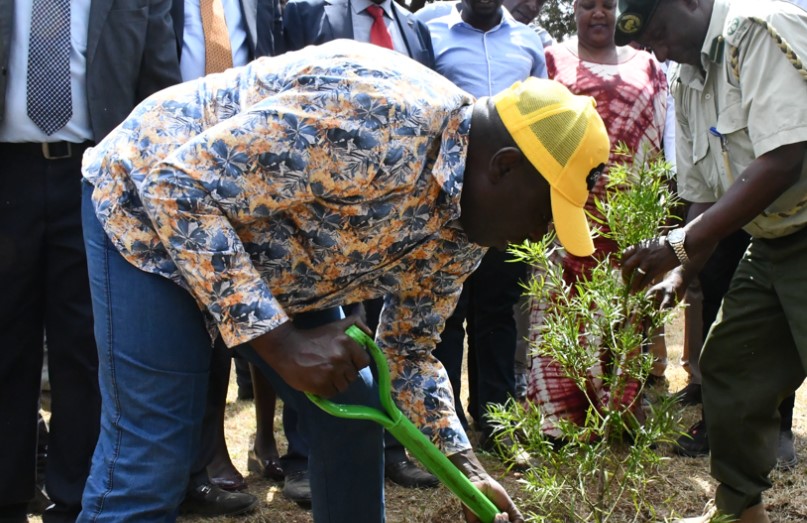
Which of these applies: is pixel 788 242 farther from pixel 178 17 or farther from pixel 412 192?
pixel 178 17

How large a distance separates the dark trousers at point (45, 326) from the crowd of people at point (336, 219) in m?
0.01

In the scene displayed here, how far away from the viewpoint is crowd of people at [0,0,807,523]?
2.41 m

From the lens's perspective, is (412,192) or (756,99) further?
(756,99)

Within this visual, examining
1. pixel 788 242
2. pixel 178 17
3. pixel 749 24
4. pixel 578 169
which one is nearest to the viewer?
pixel 578 169

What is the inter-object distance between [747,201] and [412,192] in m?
1.38

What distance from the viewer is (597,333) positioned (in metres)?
3.17

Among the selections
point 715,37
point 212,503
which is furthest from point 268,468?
point 715,37

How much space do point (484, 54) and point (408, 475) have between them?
7.12 feet

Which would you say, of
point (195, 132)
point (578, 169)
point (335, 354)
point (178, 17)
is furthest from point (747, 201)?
point (178, 17)

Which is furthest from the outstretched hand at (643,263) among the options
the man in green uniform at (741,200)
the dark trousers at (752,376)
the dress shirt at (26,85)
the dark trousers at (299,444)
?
the dress shirt at (26,85)

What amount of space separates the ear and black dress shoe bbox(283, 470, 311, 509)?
219cm

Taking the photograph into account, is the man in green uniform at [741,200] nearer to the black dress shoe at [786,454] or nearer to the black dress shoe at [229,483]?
the black dress shoe at [786,454]

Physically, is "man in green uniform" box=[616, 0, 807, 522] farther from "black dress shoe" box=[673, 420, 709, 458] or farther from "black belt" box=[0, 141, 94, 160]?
"black belt" box=[0, 141, 94, 160]

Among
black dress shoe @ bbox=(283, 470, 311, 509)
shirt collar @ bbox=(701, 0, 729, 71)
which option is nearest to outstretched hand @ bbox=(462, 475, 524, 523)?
black dress shoe @ bbox=(283, 470, 311, 509)
